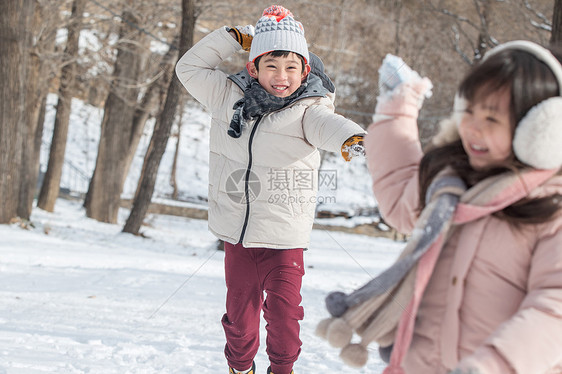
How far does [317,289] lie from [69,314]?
2.74 meters

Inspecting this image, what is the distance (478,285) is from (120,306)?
382 cm

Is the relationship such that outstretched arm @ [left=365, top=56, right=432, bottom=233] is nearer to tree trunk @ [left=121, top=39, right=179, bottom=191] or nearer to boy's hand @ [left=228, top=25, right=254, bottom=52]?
boy's hand @ [left=228, top=25, right=254, bottom=52]

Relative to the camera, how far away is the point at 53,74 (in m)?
11.7

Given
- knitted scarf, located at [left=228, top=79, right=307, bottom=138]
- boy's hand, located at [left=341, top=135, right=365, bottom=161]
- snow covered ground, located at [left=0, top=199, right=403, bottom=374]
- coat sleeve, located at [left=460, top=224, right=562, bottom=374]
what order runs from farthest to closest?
snow covered ground, located at [left=0, top=199, right=403, bottom=374] < knitted scarf, located at [left=228, top=79, right=307, bottom=138] < boy's hand, located at [left=341, top=135, right=365, bottom=161] < coat sleeve, located at [left=460, top=224, right=562, bottom=374]

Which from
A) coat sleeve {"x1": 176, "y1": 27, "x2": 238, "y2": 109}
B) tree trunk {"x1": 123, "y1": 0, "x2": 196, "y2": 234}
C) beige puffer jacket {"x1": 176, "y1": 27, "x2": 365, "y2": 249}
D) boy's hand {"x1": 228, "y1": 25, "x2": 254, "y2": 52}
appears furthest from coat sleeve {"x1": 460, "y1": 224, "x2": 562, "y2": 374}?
tree trunk {"x1": 123, "y1": 0, "x2": 196, "y2": 234}

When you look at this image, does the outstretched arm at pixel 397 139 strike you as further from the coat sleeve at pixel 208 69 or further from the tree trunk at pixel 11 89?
the tree trunk at pixel 11 89

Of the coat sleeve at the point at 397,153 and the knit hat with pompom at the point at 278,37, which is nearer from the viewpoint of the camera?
the coat sleeve at the point at 397,153

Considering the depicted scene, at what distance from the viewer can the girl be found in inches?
47.8

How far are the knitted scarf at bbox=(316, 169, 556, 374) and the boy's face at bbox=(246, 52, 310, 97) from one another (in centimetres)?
147

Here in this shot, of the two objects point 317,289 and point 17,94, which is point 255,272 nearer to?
point 317,289

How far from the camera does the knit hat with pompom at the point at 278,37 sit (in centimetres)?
282

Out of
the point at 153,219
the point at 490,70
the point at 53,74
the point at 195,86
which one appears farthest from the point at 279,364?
the point at 153,219

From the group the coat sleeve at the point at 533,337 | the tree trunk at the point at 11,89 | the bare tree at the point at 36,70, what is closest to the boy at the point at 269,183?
the coat sleeve at the point at 533,337

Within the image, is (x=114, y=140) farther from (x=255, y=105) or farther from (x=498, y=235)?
(x=498, y=235)
